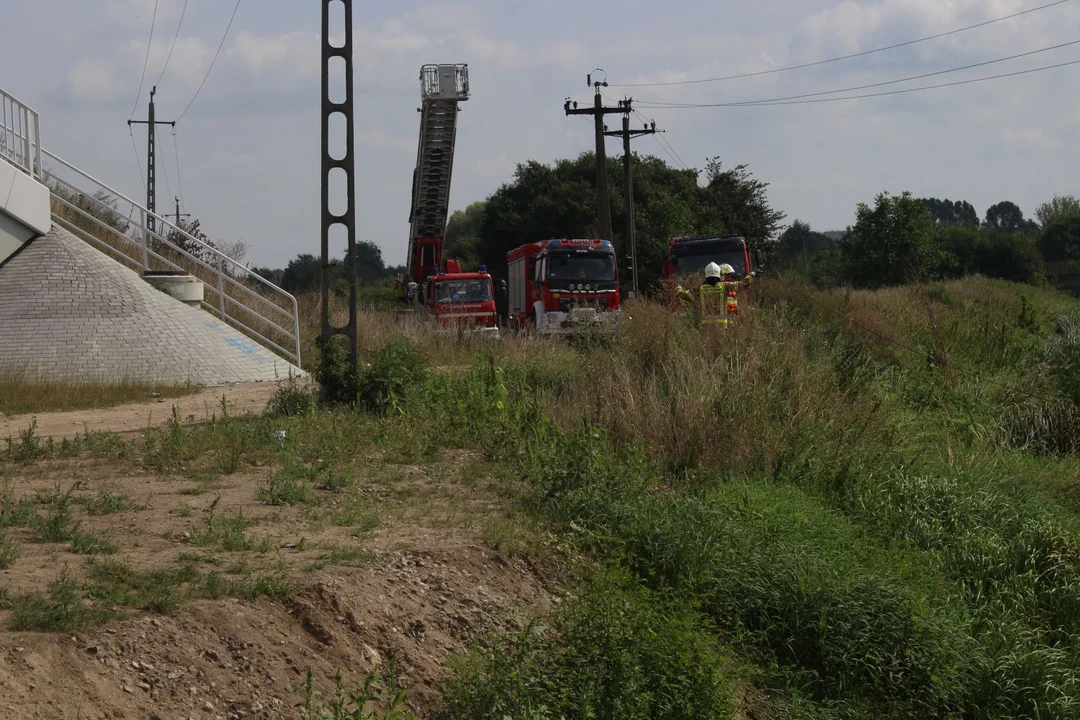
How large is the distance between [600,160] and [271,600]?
105ft

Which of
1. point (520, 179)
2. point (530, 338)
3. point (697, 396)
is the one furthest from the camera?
point (520, 179)

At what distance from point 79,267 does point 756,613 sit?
13.6 meters

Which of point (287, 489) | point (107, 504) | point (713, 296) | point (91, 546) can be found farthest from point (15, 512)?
point (713, 296)

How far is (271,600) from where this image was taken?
6.15 m

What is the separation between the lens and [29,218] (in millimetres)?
18516

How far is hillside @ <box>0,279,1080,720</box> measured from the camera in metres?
5.80

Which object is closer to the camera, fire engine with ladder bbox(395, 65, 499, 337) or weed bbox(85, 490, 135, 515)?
weed bbox(85, 490, 135, 515)

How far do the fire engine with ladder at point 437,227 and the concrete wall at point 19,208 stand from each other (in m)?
8.84

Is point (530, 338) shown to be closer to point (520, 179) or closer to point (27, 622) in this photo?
point (27, 622)

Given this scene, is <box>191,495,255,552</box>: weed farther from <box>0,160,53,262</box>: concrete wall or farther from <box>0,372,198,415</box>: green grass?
<box>0,160,53,262</box>: concrete wall

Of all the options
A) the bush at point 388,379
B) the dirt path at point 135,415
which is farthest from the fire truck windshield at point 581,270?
the bush at point 388,379

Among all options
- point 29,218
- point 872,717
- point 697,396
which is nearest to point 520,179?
point 29,218

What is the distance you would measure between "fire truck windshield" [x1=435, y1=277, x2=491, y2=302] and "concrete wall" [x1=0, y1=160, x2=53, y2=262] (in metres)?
11.4

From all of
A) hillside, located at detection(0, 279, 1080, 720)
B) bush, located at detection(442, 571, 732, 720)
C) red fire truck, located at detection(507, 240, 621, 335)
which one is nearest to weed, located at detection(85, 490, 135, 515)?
hillside, located at detection(0, 279, 1080, 720)
